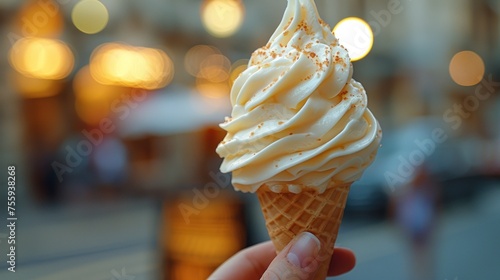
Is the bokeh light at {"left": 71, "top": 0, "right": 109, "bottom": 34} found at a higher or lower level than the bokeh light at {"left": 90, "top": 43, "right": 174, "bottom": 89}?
higher

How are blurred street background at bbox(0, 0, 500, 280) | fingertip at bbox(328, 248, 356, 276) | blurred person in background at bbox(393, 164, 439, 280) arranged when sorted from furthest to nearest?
blurred street background at bbox(0, 0, 500, 280)
blurred person in background at bbox(393, 164, 439, 280)
fingertip at bbox(328, 248, 356, 276)

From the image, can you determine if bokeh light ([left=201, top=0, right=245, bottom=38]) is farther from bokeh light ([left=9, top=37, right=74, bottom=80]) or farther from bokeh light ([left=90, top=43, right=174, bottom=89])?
bokeh light ([left=9, top=37, right=74, bottom=80])

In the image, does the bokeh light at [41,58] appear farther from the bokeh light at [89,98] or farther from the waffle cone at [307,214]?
the waffle cone at [307,214]

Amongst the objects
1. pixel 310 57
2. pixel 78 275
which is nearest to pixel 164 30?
pixel 78 275

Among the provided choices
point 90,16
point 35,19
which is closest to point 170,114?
point 90,16

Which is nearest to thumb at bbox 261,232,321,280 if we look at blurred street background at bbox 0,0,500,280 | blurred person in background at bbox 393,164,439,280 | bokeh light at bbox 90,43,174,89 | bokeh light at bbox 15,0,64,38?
blurred street background at bbox 0,0,500,280

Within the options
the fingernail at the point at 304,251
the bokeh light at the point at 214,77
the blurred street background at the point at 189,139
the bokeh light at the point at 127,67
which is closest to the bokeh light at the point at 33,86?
the blurred street background at the point at 189,139

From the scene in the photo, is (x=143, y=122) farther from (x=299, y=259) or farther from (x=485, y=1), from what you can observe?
(x=485, y=1)
